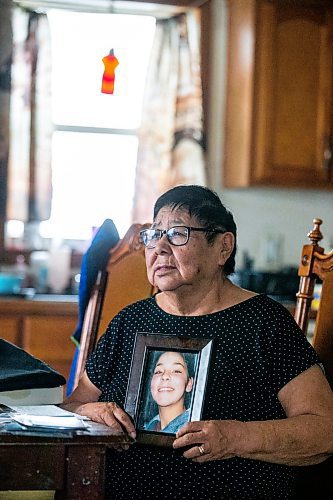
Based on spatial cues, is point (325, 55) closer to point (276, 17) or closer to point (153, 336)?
point (276, 17)

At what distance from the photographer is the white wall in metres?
4.66

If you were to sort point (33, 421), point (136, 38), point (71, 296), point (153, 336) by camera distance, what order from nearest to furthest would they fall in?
point (33, 421)
point (153, 336)
point (71, 296)
point (136, 38)

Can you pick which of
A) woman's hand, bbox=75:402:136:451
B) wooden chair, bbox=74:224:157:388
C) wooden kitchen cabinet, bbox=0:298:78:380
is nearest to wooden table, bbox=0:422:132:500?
woman's hand, bbox=75:402:136:451

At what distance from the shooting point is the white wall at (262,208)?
4660mm

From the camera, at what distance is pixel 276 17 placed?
4410 millimetres

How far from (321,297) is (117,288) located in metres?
0.68

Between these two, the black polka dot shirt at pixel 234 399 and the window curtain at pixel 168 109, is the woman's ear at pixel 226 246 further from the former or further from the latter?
the window curtain at pixel 168 109

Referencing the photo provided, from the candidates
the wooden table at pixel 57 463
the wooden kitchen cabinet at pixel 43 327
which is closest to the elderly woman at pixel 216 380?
the wooden table at pixel 57 463

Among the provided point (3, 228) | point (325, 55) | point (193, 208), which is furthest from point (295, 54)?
point (193, 208)

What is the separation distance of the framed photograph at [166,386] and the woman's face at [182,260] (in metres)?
0.18

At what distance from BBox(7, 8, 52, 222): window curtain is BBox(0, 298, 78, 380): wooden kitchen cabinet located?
0.62m

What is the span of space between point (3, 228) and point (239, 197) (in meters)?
1.19

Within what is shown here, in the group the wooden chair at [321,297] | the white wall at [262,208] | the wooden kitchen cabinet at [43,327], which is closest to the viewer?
the wooden chair at [321,297]

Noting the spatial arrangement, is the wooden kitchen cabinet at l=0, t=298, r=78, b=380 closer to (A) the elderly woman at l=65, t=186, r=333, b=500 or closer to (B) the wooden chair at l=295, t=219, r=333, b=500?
(B) the wooden chair at l=295, t=219, r=333, b=500
